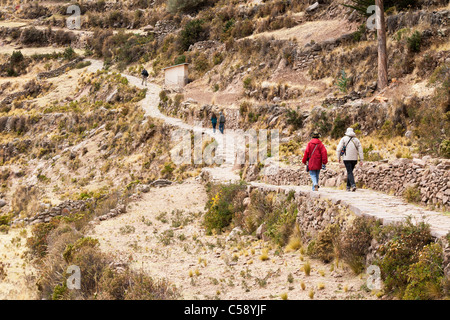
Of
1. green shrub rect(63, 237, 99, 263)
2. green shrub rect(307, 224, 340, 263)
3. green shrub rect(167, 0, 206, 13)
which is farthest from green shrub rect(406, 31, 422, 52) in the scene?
green shrub rect(167, 0, 206, 13)

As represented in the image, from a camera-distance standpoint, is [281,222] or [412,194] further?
[281,222]

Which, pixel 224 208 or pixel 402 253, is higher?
pixel 402 253

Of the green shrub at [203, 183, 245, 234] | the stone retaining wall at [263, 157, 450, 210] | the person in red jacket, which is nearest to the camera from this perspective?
the stone retaining wall at [263, 157, 450, 210]

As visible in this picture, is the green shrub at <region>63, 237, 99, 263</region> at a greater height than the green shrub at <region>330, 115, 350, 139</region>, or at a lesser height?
lesser

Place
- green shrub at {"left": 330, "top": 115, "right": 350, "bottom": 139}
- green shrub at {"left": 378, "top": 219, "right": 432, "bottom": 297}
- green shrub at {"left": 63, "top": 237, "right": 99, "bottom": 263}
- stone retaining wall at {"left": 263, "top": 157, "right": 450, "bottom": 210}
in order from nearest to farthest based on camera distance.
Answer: green shrub at {"left": 378, "top": 219, "right": 432, "bottom": 297} < stone retaining wall at {"left": 263, "top": 157, "right": 450, "bottom": 210} < green shrub at {"left": 63, "top": 237, "right": 99, "bottom": 263} < green shrub at {"left": 330, "top": 115, "right": 350, "bottom": 139}

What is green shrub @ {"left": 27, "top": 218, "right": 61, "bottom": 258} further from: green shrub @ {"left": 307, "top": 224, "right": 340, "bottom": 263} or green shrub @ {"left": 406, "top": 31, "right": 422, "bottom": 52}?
green shrub @ {"left": 406, "top": 31, "right": 422, "bottom": 52}

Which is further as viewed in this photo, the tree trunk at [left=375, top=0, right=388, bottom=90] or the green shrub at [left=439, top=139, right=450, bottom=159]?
the tree trunk at [left=375, top=0, right=388, bottom=90]

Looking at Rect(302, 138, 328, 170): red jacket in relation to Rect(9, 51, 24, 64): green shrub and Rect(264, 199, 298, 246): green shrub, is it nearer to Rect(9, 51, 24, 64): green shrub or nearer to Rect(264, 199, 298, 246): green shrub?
Rect(264, 199, 298, 246): green shrub

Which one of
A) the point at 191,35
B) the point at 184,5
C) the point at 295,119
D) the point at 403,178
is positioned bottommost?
the point at 403,178

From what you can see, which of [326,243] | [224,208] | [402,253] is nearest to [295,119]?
[224,208]

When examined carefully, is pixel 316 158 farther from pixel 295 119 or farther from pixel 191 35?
pixel 191 35

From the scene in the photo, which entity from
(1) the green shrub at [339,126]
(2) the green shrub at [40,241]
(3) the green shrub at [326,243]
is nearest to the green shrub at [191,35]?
(1) the green shrub at [339,126]

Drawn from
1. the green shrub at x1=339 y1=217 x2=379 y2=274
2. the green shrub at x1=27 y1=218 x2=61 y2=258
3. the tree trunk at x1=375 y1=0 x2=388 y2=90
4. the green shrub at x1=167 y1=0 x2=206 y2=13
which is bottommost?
the green shrub at x1=27 y1=218 x2=61 y2=258
